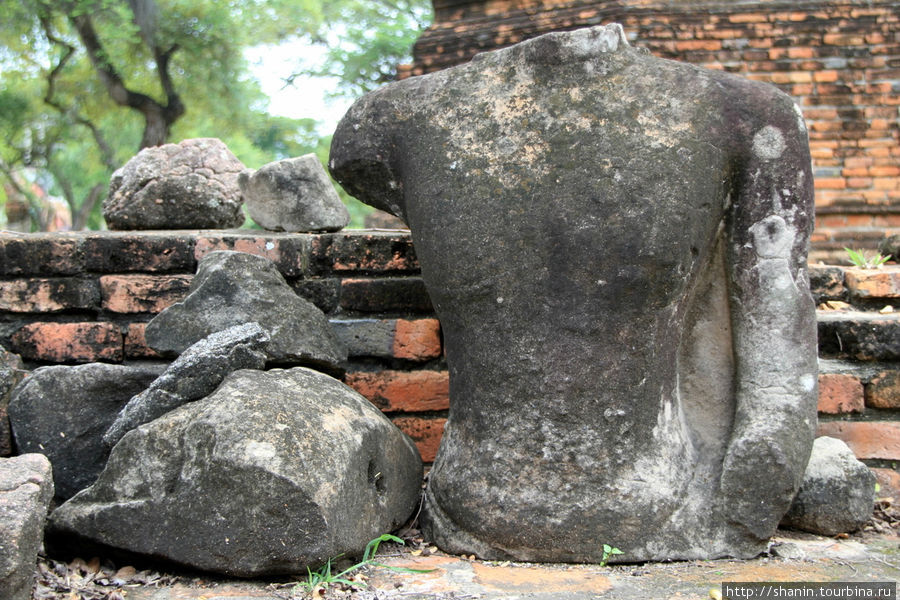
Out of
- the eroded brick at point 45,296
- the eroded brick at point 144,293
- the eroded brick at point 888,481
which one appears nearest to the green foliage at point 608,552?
the eroded brick at point 888,481

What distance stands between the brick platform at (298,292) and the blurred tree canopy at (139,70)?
31.3 feet

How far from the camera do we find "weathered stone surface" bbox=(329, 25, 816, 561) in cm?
193

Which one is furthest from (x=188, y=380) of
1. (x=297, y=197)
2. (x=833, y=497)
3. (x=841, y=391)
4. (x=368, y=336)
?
(x=841, y=391)

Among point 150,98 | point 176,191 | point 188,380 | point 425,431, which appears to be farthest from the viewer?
point 150,98

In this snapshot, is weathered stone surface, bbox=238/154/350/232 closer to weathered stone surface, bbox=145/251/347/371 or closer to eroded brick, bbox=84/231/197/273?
eroded brick, bbox=84/231/197/273

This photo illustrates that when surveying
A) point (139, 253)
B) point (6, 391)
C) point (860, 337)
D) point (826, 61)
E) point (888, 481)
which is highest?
point (826, 61)

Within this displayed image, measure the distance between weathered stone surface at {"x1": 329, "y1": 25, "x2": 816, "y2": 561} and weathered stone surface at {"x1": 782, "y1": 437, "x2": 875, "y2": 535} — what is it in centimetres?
25

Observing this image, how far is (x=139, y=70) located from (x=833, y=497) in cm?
1262

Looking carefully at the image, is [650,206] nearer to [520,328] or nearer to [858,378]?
[520,328]

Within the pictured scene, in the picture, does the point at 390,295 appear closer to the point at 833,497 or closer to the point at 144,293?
the point at 144,293

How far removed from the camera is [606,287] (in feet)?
6.30

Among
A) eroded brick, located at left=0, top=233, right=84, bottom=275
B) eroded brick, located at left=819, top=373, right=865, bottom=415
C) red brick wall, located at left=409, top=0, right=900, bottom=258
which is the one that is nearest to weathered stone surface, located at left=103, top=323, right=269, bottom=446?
eroded brick, located at left=0, top=233, right=84, bottom=275

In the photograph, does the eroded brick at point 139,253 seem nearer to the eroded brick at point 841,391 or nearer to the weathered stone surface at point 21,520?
the weathered stone surface at point 21,520

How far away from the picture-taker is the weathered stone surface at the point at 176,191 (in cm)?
319
